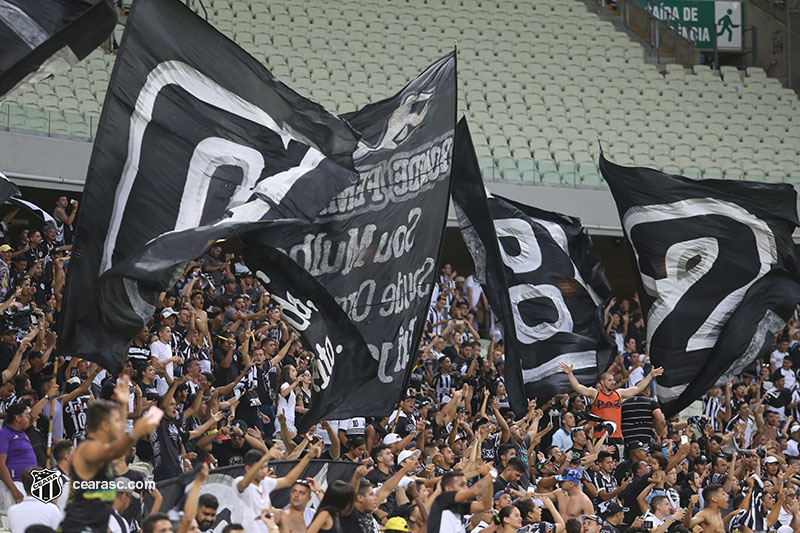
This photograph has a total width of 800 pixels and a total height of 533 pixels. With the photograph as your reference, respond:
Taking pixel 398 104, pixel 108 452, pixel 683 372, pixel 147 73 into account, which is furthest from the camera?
pixel 683 372

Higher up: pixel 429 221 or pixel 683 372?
pixel 429 221

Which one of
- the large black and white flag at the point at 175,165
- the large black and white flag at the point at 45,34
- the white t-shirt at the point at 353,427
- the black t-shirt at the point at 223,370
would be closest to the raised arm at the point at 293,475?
the large black and white flag at the point at 175,165

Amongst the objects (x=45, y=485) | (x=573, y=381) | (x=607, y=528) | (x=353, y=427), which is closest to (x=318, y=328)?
(x=45, y=485)

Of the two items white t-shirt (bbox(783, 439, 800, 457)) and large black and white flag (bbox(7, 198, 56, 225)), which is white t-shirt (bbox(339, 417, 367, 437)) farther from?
white t-shirt (bbox(783, 439, 800, 457))

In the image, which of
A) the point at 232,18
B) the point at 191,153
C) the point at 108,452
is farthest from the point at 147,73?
the point at 232,18

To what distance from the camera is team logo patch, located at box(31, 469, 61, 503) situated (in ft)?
28.9

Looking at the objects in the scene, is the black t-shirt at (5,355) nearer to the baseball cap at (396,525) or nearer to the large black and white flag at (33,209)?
the large black and white flag at (33,209)

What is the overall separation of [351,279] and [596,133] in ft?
54.5

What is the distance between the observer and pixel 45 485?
29.2 ft

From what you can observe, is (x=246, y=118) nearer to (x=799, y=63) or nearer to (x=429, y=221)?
(x=429, y=221)

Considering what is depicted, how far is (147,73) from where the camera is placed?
871cm

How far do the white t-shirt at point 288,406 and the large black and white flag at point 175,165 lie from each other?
15.6ft

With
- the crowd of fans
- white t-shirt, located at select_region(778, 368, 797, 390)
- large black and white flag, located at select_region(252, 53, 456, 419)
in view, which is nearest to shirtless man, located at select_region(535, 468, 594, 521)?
the crowd of fans

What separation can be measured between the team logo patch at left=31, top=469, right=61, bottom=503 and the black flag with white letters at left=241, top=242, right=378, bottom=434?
1.83 m
